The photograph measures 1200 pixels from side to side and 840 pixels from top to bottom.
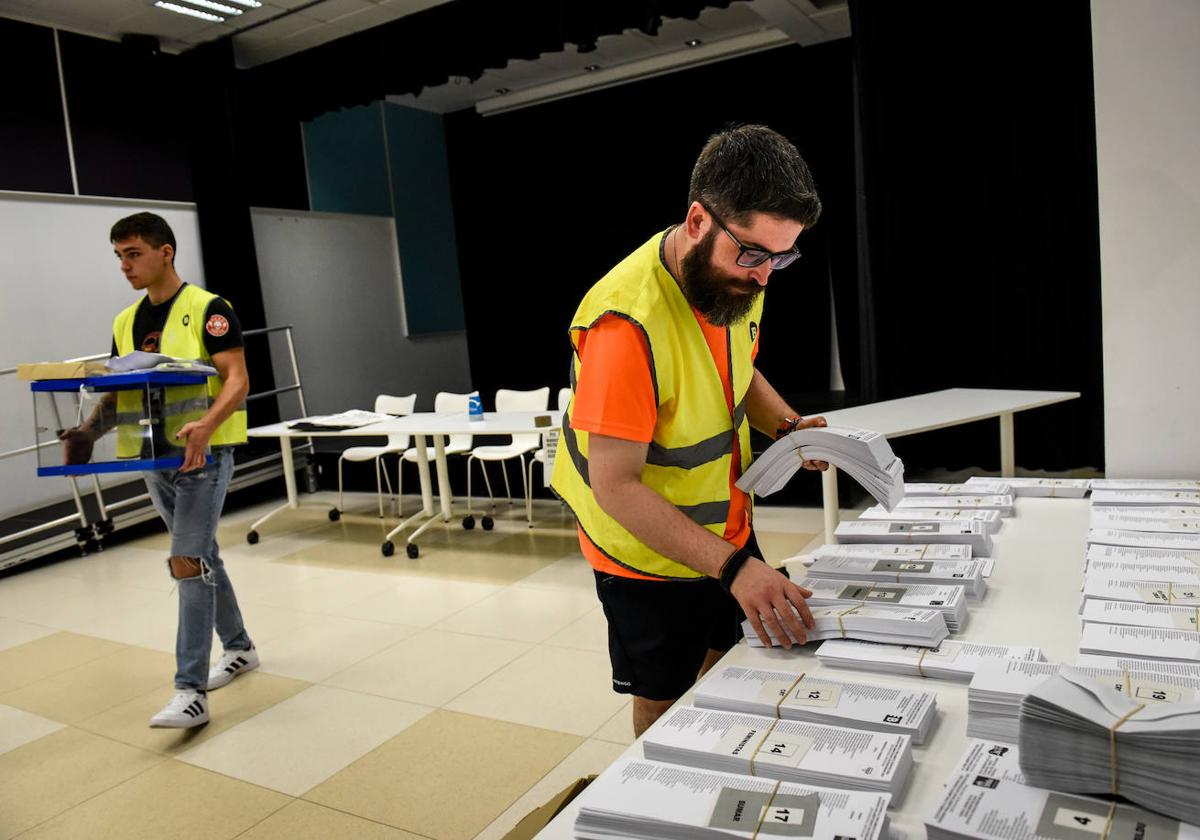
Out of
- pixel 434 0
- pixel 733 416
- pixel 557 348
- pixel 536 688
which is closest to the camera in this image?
pixel 733 416

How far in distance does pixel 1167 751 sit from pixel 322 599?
166 inches

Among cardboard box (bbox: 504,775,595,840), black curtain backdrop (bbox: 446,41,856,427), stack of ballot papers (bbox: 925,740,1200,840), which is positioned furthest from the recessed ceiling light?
stack of ballot papers (bbox: 925,740,1200,840)

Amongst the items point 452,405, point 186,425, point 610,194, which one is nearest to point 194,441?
point 186,425

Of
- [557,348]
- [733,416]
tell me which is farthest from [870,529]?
[557,348]

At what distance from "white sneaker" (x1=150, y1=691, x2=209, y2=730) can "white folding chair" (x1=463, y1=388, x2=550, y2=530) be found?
279 cm

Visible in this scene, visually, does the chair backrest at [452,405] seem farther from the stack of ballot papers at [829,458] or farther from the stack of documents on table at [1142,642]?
the stack of documents on table at [1142,642]

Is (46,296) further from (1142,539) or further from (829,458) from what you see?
(1142,539)

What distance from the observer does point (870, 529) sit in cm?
185

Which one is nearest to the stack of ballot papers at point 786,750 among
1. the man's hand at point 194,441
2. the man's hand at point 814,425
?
the man's hand at point 814,425

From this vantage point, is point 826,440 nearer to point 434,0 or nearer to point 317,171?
point 434,0

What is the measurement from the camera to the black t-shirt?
302 cm

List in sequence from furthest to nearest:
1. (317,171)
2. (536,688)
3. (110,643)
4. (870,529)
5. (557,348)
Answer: (557,348), (317,171), (110,643), (536,688), (870,529)

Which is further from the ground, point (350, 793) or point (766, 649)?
point (766, 649)

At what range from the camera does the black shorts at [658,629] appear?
61.7 inches
